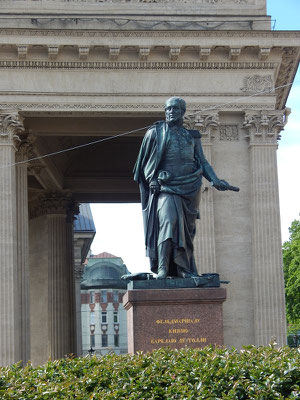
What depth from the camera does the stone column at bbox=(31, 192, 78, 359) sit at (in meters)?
40.3

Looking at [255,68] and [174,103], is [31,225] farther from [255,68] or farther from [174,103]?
[174,103]

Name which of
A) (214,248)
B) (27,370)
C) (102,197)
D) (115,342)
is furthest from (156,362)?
(115,342)

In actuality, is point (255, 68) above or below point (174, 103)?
above

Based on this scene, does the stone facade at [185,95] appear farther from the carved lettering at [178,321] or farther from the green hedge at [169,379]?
the green hedge at [169,379]

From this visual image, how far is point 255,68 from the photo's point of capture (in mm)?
32312

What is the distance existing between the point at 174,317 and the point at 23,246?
54.4 ft

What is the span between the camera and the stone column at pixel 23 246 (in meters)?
31.1

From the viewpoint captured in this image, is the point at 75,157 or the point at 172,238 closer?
the point at 172,238

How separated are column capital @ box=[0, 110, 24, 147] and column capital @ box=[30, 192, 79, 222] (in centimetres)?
1134

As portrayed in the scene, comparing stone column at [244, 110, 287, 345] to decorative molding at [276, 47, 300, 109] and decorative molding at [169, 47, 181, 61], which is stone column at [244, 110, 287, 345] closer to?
decorative molding at [276, 47, 300, 109]

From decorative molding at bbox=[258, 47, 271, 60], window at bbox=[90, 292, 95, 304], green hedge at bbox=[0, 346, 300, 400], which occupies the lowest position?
green hedge at bbox=[0, 346, 300, 400]

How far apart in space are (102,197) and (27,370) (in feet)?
111

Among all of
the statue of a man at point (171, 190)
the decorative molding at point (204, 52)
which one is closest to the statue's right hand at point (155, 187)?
the statue of a man at point (171, 190)

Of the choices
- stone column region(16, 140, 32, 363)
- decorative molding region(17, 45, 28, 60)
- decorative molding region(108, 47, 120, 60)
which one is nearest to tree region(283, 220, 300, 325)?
stone column region(16, 140, 32, 363)
